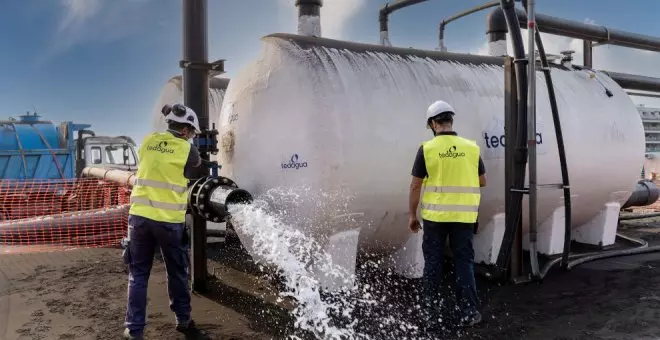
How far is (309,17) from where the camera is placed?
5.66 meters

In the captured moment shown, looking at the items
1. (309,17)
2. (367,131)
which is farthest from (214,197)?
(309,17)

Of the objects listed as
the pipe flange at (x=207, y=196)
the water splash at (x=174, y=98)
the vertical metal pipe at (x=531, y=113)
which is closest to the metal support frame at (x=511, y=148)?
the vertical metal pipe at (x=531, y=113)

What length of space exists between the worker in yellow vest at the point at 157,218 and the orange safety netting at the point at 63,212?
16.0ft

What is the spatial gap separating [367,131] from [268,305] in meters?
1.93

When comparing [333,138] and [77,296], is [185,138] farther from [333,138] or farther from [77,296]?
[77,296]

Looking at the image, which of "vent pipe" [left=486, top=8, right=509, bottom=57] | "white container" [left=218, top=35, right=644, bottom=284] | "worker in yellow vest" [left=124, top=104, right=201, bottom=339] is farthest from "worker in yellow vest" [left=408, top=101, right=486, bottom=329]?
"vent pipe" [left=486, top=8, right=509, bottom=57]

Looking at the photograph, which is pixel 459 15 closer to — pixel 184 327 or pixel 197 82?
pixel 197 82

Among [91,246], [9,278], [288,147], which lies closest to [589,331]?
[288,147]

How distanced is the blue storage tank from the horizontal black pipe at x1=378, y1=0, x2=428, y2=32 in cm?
806

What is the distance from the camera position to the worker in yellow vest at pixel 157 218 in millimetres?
4078

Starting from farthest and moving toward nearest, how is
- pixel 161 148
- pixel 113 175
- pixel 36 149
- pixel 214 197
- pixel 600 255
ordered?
pixel 36 149, pixel 113 175, pixel 600 255, pixel 214 197, pixel 161 148

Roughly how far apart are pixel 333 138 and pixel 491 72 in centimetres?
269

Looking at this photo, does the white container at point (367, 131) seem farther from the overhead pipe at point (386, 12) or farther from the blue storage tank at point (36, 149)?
the blue storage tank at point (36, 149)

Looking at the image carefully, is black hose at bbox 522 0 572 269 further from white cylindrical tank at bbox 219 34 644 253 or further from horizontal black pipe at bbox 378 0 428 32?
horizontal black pipe at bbox 378 0 428 32
